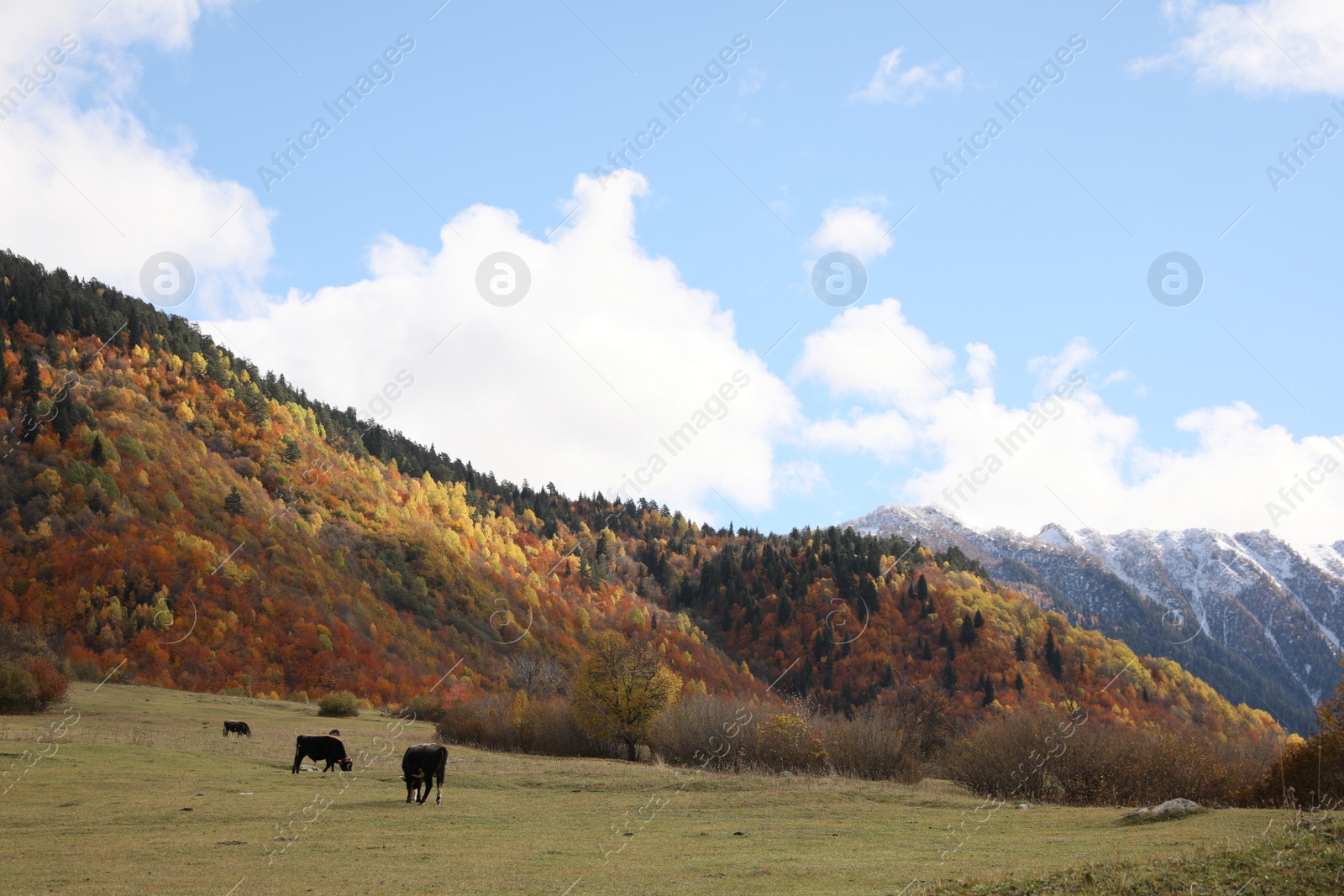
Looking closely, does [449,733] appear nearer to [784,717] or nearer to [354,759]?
[354,759]

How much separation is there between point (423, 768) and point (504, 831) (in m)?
7.41

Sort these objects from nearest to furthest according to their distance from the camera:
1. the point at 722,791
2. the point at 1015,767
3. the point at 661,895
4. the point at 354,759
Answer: the point at 661,895 → the point at 722,791 → the point at 1015,767 → the point at 354,759

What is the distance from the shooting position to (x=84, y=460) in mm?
128125

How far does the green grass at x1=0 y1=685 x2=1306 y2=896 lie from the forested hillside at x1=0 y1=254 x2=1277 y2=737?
70.8 m

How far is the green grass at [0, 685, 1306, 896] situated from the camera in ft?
53.1

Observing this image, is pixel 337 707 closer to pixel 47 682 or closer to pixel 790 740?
pixel 47 682

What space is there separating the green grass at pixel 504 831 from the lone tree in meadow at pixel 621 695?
70.3 feet

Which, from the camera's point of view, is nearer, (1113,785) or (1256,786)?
(1256,786)

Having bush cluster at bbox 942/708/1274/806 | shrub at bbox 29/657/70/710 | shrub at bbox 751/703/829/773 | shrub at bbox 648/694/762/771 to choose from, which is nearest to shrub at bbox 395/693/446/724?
shrub at bbox 648/694/762/771

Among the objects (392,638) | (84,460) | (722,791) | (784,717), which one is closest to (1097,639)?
(392,638)

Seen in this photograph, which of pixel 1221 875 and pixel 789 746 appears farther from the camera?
pixel 789 746

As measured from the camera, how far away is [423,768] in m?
30.2

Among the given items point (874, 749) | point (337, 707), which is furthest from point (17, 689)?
point (874, 749)

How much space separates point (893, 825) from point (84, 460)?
139 metres
